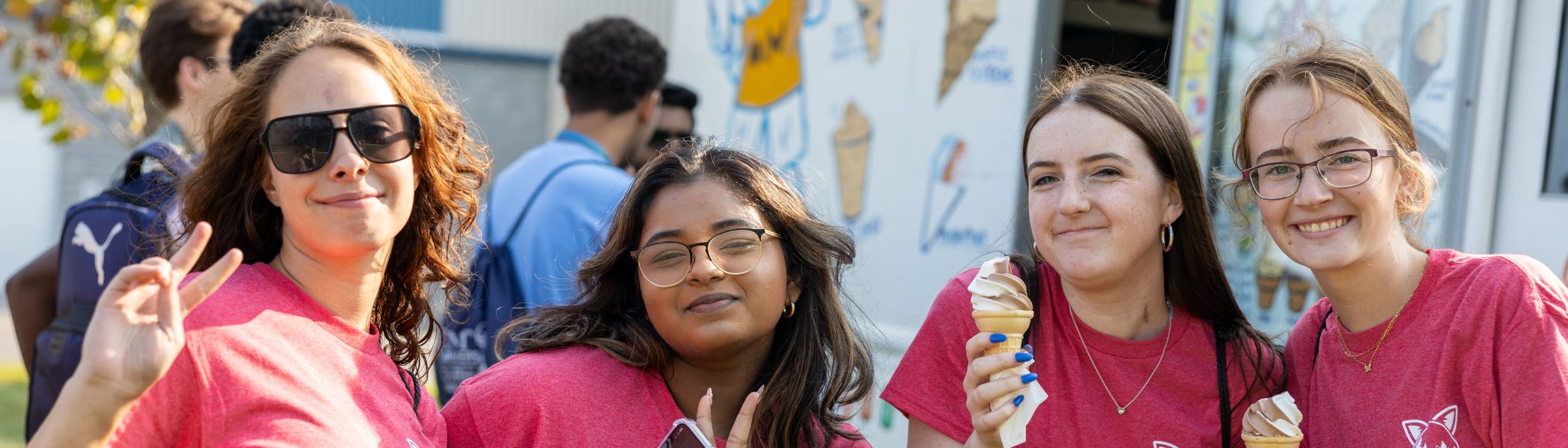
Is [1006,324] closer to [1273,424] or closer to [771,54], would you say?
[1273,424]

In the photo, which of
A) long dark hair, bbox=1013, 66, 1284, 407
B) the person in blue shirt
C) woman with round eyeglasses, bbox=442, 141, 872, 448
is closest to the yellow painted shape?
the person in blue shirt

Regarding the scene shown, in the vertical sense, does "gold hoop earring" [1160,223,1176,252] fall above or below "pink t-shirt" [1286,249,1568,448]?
above

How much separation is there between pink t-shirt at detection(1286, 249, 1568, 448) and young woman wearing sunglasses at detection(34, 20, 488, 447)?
1813mm

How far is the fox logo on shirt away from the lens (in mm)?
2396

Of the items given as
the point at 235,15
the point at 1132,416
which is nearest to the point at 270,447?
the point at 1132,416

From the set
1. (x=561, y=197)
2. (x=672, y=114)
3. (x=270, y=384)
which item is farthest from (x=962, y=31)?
(x=270, y=384)

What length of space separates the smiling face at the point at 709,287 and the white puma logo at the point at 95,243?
4.89ft

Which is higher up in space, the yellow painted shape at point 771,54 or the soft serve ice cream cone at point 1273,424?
the yellow painted shape at point 771,54

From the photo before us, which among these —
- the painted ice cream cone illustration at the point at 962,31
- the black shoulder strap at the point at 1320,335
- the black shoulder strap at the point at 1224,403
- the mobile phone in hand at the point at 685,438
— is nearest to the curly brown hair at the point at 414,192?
the mobile phone in hand at the point at 685,438

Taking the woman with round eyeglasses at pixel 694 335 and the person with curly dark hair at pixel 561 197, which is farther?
the person with curly dark hair at pixel 561 197

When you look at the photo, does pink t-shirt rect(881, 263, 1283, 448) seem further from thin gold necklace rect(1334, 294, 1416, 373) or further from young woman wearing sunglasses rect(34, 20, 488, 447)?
young woman wearing sunglasses rect(34, 20, 488, 447)

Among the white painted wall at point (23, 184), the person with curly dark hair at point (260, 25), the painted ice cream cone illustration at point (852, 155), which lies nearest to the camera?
the person with curly dark hair at point (260, 25)

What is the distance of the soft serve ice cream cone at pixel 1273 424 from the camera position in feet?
8.03

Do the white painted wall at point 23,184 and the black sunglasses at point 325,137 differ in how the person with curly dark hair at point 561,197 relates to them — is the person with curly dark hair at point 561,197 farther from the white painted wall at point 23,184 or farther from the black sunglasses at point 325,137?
the white painted wall at point 23,184
